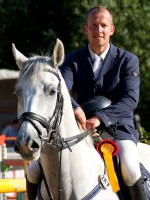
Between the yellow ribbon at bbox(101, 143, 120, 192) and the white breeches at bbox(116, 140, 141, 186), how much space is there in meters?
0.11

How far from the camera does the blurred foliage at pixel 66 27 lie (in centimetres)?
2133

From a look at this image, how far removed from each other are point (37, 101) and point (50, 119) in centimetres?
21

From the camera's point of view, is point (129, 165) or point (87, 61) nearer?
point (129, 165)

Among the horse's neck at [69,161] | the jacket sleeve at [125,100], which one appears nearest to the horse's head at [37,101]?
the horse's neck at [69,161]

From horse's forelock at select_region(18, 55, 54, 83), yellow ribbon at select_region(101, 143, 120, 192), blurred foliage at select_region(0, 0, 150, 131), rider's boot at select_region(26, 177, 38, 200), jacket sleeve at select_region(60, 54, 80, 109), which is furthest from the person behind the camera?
blurred foliage at select_region(0, 0, 150, 131)

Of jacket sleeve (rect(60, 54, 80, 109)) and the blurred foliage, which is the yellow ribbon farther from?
the blurred foliage

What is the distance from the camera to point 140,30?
21781 mm

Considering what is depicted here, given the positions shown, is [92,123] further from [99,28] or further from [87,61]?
[99,28]

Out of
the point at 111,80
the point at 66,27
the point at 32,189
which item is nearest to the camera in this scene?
the point at 32,189

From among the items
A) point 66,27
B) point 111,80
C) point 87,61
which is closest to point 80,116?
point 111,80

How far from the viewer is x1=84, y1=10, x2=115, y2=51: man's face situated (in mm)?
6902

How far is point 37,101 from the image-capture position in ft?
18.5

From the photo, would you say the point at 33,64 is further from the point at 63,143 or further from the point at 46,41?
the point at 46,41

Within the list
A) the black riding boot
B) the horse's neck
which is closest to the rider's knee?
the horse's neck
